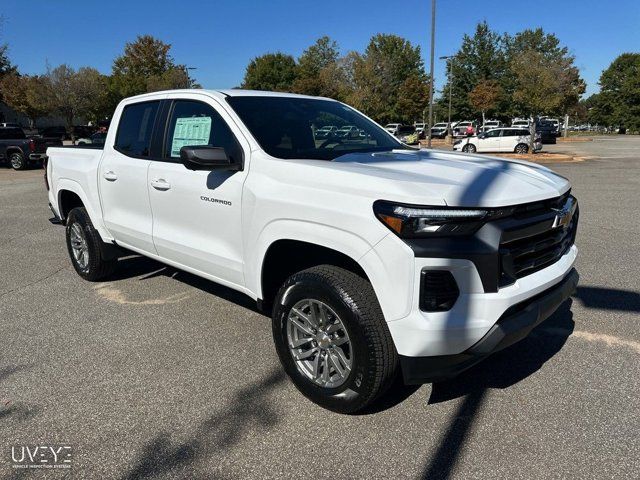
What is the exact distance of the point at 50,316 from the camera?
179 inches

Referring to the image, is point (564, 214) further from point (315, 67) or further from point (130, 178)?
point (315, 67)

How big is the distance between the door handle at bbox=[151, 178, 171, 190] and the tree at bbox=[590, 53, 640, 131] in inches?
3378

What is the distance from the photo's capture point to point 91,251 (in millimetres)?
5207

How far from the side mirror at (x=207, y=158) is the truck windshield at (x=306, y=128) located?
267 mm

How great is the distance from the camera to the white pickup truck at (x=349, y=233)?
Result: 7.97 feet

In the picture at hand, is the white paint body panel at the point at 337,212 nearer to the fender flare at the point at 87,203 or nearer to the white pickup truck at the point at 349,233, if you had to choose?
the white pickup truck at the point at 349,233

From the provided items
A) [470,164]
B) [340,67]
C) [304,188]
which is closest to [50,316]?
[304,188]

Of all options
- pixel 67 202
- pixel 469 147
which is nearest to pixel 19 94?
pixel 469 147

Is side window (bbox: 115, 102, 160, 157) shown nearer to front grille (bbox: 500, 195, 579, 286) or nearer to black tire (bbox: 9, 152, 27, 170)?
front grille (bbox: 500, 195, 579, 286)

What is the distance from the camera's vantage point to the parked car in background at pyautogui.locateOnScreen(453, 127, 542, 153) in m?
28.3

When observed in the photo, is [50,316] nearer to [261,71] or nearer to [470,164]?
[470,164]

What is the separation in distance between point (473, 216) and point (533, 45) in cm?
6715

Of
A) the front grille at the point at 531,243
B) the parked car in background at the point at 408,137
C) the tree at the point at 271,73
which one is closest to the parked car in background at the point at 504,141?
the parked car in background at the point at 408,137

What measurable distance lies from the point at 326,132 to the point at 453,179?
58.0 inches
